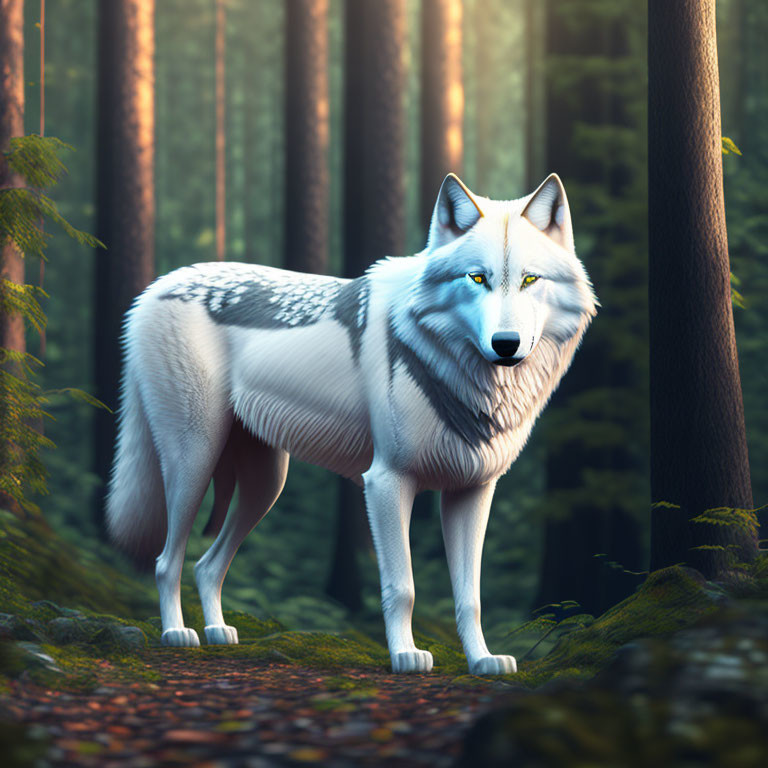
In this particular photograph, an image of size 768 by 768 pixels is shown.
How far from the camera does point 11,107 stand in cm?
659

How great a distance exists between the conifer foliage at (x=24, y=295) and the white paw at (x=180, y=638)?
3.79ft

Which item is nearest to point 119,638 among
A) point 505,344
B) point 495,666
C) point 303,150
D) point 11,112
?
point 495,666

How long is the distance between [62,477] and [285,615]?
480 centimetres

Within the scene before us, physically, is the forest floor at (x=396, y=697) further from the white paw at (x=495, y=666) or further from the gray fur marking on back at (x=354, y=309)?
the gray fur marking on back at (x=354, y=309)

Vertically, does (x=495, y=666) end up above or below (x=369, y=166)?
below

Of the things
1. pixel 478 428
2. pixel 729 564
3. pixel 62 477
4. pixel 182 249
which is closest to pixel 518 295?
pixel 478 428

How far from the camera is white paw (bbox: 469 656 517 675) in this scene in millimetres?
4141

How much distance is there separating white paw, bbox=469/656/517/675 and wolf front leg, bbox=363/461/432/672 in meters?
0.25

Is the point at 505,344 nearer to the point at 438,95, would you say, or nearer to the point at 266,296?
the point at 266,296

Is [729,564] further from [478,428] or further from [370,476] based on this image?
[370,476]

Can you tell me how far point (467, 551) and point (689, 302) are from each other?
5.78ft

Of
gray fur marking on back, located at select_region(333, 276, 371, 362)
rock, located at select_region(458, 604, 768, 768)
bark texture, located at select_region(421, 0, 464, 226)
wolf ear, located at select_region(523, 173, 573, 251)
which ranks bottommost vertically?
rock, located at select_region(458, 604, 768, 768)

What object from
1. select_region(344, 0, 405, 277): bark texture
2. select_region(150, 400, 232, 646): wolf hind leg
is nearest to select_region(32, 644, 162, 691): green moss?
select_region(150, 400, 232, 646): wolf hind leg

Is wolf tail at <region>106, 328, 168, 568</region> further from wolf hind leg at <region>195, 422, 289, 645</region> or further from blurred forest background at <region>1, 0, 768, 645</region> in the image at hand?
blurred forest background at <region>1, 0, 768, 645</region>
